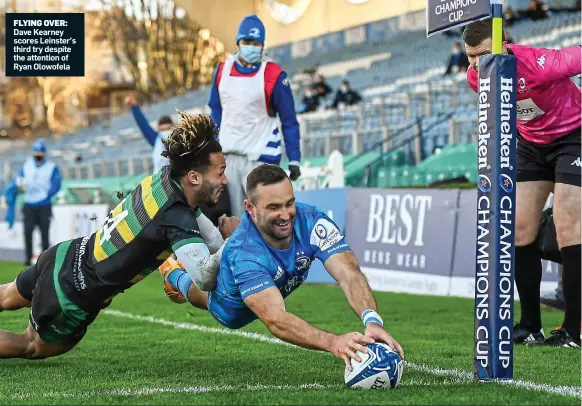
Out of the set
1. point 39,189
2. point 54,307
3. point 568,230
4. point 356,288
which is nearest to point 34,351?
point 54,307

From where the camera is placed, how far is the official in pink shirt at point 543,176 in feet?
22.1

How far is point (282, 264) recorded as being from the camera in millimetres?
5297

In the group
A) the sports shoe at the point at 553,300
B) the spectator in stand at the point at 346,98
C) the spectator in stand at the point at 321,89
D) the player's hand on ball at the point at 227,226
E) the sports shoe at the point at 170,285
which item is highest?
the spectator in stand at the point at 321,89

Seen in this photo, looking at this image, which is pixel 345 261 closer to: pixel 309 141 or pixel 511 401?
pixel 511 401

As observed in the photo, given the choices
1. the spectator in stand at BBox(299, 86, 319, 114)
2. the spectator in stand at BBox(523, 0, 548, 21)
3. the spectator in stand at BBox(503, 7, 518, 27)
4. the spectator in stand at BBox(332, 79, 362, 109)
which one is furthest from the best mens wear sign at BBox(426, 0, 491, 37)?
the spectator in stand at BBox(299, 86, 319, 114)

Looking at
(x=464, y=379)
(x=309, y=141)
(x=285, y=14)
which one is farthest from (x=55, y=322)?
(x=285, y=14)

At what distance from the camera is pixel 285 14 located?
89.9ft

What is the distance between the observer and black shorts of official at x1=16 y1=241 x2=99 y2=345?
19.4 ft

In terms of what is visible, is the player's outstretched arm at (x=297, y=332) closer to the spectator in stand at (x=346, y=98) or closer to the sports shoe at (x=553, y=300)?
the sports shoe at (x=553, y=300)

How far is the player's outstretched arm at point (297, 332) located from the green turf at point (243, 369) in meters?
0.18

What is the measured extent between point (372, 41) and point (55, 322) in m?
27.0

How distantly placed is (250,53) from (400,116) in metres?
13.4
